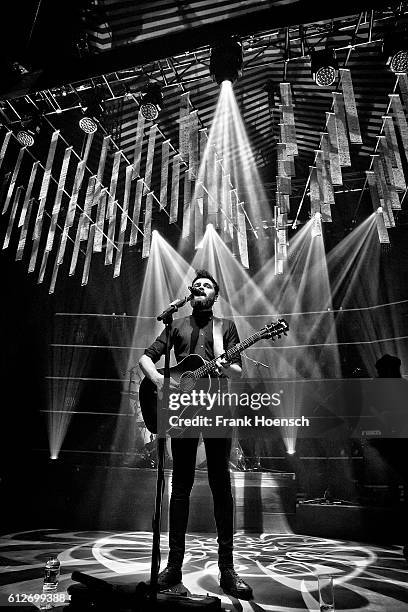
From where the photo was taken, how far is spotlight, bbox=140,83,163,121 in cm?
489

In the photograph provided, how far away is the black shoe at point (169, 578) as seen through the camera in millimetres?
2209

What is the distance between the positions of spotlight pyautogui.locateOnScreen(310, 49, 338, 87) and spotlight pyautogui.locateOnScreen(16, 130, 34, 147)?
335cm

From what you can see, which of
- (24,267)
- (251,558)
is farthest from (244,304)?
(251,558)

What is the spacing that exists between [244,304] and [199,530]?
4.53 m

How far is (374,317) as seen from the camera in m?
7.59

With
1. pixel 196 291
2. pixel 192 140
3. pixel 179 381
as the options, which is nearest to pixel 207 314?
pixel 196 291

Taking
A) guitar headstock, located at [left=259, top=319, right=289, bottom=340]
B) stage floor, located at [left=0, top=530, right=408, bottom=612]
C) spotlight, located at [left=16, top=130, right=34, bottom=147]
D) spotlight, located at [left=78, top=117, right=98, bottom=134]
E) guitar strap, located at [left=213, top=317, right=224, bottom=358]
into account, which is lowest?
stage floor, located at [left=0, top=530, right=408, bottom=612]

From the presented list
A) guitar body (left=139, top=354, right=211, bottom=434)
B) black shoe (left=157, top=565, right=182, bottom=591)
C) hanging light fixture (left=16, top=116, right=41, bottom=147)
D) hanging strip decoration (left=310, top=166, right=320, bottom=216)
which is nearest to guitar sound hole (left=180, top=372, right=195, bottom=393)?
guitar body (left=139, top=354, right=211, bottom=434)

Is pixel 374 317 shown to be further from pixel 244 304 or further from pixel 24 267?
pixel 24 267

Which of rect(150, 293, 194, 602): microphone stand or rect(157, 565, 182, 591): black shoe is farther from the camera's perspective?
rect(157, 565, 182, 591): black shoe

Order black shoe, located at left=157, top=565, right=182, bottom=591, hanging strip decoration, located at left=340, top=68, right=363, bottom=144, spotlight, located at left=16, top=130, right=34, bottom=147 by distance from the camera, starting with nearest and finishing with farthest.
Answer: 1. black shoe, located at left=157, top=565, right=182, bottom=591
2. hanging strip decoration, located at left=340, top=68, right=363, bottom=144
3. spotlight, located at left=16, top=130, right=34, bottom=147

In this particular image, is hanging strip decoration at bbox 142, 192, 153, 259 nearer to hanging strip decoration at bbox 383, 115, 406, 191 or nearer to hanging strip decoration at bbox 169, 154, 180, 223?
hanging strip decoration at bbox 169, 154, 180, 223

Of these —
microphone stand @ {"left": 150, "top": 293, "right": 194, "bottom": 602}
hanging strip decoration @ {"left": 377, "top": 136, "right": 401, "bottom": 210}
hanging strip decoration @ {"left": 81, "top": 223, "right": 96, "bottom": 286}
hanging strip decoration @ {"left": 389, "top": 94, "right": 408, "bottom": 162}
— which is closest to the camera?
microphone stand @ {"left": 150, "top": 293, "right": 194, "bottom": 602}

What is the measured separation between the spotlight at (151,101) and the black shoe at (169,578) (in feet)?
14.7
